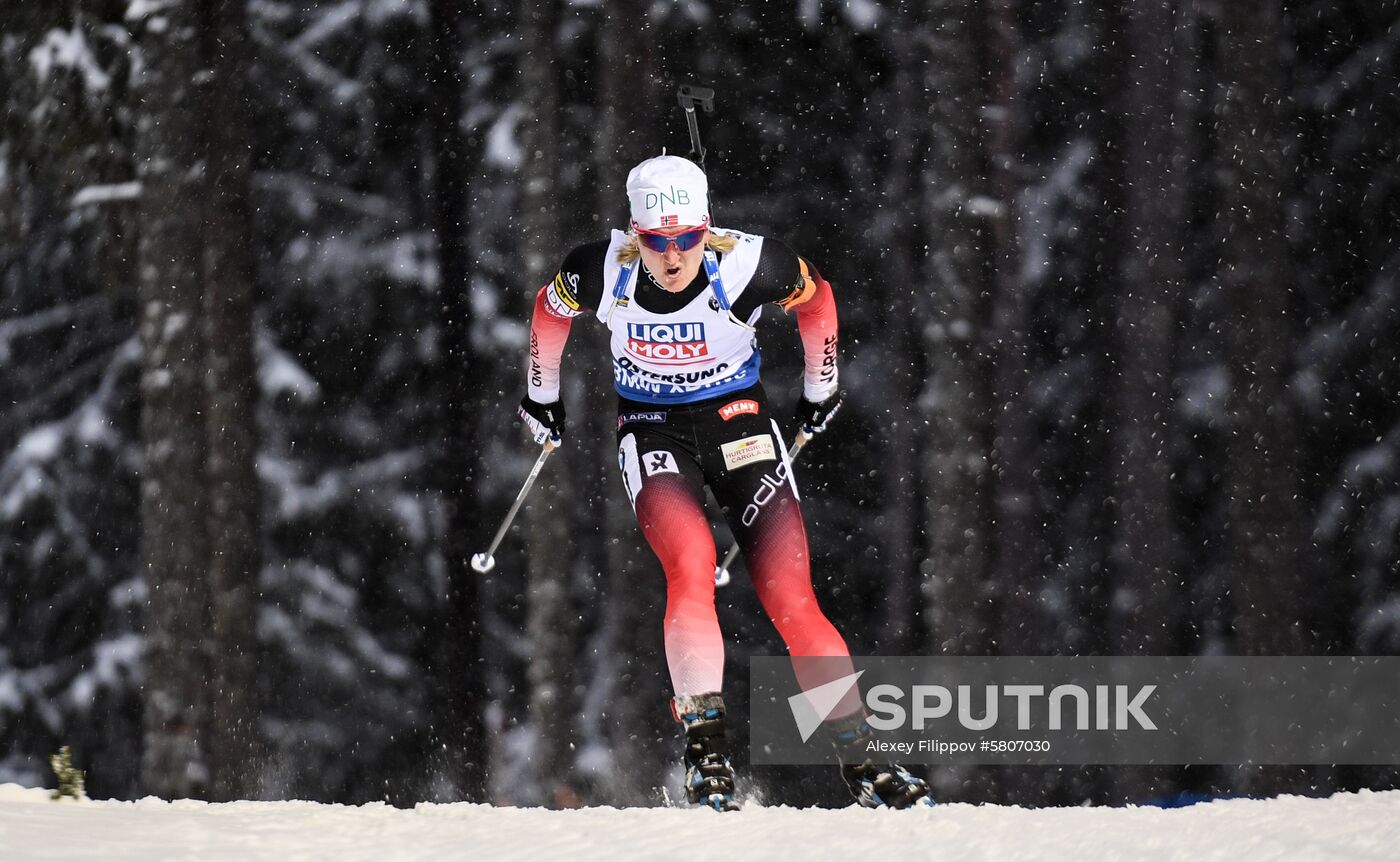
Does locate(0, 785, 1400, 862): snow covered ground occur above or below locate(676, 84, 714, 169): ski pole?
below

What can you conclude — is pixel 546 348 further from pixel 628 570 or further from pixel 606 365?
pixel 628 570

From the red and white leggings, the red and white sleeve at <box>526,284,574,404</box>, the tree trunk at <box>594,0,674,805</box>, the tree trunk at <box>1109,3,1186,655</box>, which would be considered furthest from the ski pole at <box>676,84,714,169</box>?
the tree trunk at <box>1109,3,1186,655</box>

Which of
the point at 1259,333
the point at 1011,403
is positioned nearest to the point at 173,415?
the point at 1011,403

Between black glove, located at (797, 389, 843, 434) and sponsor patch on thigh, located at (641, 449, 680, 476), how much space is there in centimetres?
53

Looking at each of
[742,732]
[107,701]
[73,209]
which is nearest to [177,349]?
[73,209]

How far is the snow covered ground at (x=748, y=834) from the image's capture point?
3.18 meters

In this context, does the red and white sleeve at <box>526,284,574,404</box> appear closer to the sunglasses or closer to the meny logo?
the meny logo

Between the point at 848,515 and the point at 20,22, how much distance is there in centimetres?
429

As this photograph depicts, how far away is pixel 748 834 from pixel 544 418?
1.55 metres

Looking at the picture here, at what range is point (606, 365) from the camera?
5855mm

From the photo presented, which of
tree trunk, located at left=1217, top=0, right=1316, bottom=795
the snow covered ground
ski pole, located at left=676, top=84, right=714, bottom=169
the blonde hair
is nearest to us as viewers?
the snow covered ground

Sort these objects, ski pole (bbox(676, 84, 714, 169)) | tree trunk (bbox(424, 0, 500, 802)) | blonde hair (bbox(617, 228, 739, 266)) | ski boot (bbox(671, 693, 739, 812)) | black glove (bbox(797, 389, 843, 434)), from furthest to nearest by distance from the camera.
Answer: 1. tree trunk (bbox(424, 0, 500, 802))
2. black glove (bbox(797, 389, 843, 434))
3. ski pole (bbox(676, 84, 714, 169))
4. blonde hair (bbox(617, 228, 739, 266))
5. ski boot (bbox(671, 693, 739, 812))

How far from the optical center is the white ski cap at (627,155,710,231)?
382cm

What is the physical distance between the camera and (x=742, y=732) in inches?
229
